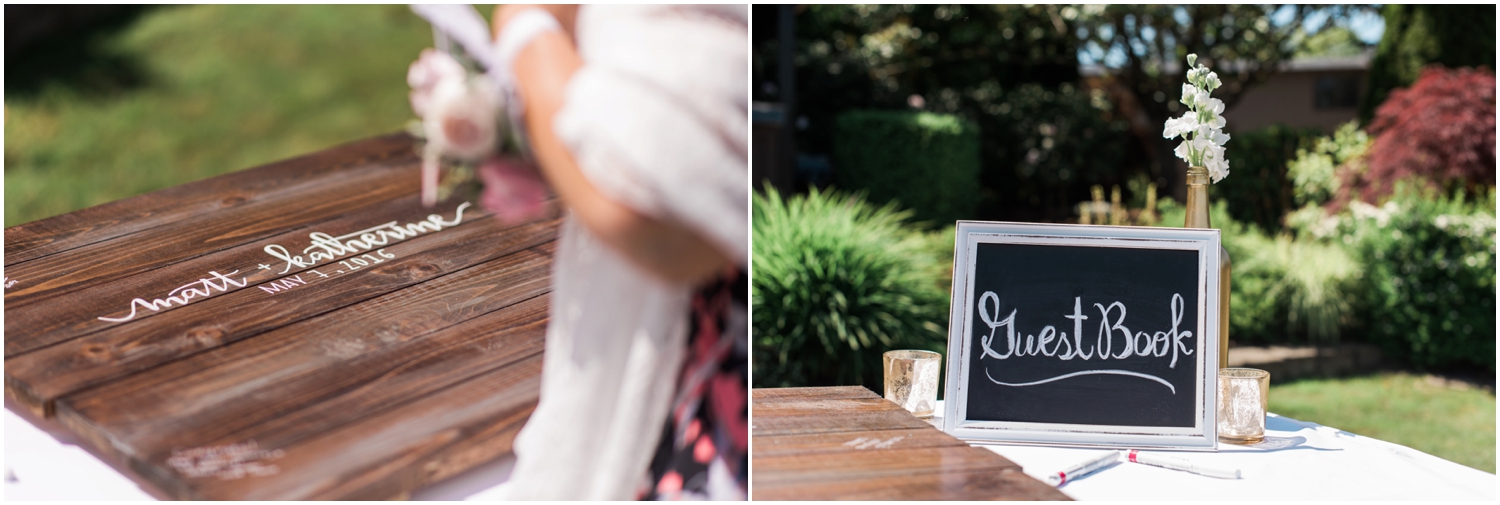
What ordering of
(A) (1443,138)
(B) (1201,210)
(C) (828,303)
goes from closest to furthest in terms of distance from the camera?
(B) (1201,210), (C) (828,303), (A) (1443,138)

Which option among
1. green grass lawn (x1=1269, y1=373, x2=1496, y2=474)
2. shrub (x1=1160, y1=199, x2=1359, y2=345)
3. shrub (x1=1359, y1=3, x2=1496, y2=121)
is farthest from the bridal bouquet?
shrub (x1=1359, y1=3, x2=1496, y2=121)

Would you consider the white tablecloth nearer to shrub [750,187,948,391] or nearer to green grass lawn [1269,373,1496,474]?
shrub [750,187,948,391]

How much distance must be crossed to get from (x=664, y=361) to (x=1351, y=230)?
5.53 meters

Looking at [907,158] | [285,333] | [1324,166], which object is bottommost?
[285,333]

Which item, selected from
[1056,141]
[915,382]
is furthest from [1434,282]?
[915,382]

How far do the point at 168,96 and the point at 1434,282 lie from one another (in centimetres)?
532

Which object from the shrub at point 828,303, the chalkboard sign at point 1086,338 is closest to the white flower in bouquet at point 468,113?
the chalkboard sign at point 1086,338

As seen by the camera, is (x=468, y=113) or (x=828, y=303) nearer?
(x=468, y=113)

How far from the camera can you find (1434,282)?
4.50m

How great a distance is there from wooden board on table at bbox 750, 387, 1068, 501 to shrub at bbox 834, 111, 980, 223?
18.2ft

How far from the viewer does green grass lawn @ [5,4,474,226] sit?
1.21 m

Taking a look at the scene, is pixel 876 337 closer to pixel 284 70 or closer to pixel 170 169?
pixel 284 70

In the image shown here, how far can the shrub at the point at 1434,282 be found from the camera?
14.5 ft
